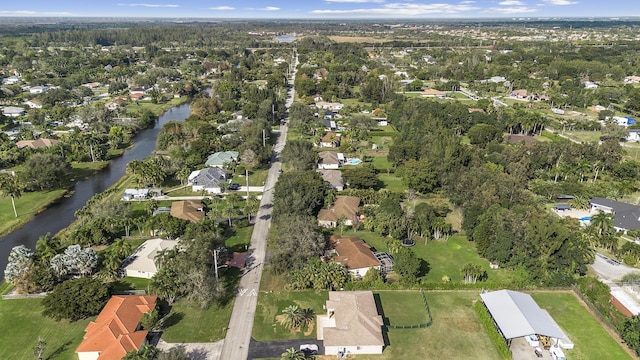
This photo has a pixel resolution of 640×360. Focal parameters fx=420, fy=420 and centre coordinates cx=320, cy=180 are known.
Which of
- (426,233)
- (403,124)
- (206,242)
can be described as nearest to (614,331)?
(426,233)

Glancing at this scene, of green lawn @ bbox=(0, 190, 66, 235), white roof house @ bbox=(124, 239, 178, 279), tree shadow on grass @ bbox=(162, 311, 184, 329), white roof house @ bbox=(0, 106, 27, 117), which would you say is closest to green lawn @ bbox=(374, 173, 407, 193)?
white roof house @ bbox=(124, 239, 178, 279)

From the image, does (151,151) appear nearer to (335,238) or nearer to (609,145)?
(335,238)

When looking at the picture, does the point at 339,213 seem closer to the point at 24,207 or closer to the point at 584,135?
the point at 24,207

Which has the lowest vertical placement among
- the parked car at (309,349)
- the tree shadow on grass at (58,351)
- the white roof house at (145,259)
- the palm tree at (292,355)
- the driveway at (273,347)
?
the driveway at (273,347)

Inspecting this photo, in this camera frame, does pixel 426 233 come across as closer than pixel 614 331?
No

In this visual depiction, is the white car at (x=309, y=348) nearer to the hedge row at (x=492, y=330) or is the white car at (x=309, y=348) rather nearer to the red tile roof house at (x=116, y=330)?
the red tile roof house at (x=116, y=330)

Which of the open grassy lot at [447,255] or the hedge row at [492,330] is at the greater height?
the hedge row at [492,330]

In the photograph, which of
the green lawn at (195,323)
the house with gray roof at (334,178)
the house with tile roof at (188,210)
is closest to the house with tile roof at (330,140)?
the house with gray roof at (334,178)

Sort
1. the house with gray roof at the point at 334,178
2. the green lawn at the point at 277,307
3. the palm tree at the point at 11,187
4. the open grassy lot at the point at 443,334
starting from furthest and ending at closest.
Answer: the house with gray roof at the point at 334,178 → the palm tree at the point at 11,187 → the green lawn at the point at 277,307 → the open grassy lot at the point at 443,334
